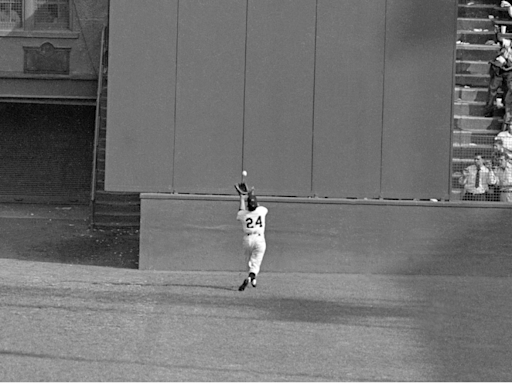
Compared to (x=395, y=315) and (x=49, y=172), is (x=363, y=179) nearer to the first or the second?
(x=395, y=315)

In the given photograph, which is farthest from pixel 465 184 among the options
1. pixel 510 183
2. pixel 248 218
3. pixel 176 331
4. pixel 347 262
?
pixel 176 331

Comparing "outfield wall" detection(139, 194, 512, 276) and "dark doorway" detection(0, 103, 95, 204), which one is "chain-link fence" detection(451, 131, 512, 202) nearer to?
"outfield wall" detection(139, 194, 512, 276)

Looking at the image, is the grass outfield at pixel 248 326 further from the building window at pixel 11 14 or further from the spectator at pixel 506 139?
the building window at pixel 11 14

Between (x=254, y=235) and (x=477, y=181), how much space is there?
14.5ft

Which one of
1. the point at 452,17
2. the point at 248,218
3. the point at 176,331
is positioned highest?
the point at 452,17

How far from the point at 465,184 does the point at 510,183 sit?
2.42 feet

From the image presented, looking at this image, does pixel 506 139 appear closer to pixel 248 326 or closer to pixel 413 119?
pixel 413 119

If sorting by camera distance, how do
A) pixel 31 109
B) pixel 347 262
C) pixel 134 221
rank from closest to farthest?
pixel 347 262, pixel 134 221, pixel 31 109

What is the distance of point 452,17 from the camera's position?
18.1 meters

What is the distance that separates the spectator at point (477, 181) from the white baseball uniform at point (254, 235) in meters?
4.03

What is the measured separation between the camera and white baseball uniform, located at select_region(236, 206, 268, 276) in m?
15.9

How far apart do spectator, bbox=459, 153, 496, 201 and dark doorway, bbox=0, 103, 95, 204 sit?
39.4 ft

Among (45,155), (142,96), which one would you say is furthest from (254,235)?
(45,155)


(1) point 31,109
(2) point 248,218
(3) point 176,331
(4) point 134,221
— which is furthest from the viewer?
(1) point 31,109
